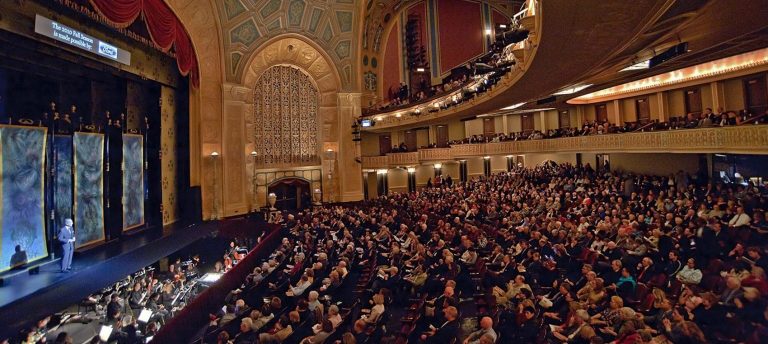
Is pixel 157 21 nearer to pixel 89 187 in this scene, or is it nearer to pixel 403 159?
pixel 89 187

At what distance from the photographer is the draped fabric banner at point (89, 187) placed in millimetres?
11281

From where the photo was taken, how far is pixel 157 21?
12055 mm

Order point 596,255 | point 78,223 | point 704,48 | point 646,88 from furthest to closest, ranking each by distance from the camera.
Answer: point 646,88, point 78,223, point 704,48, point 596,255

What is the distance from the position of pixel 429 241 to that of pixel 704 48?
7.71 metres

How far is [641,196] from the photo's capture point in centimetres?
1249

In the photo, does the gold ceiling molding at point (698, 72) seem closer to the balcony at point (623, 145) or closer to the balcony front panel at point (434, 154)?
the balcony at point (623, 145)

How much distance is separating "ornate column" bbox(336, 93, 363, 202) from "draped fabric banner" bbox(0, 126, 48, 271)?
1524cm

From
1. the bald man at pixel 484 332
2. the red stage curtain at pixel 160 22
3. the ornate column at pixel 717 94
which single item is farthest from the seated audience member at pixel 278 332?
the ornate column at pixel 717 94

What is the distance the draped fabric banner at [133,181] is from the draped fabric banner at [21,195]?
3.49 m

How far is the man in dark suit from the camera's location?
5.54m

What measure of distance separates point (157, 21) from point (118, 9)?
2537 millimetres

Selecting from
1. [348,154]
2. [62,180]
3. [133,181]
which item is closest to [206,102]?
[133,181]

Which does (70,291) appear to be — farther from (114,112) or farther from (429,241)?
(429,241)

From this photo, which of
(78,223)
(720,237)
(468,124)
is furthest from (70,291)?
(468,124)
